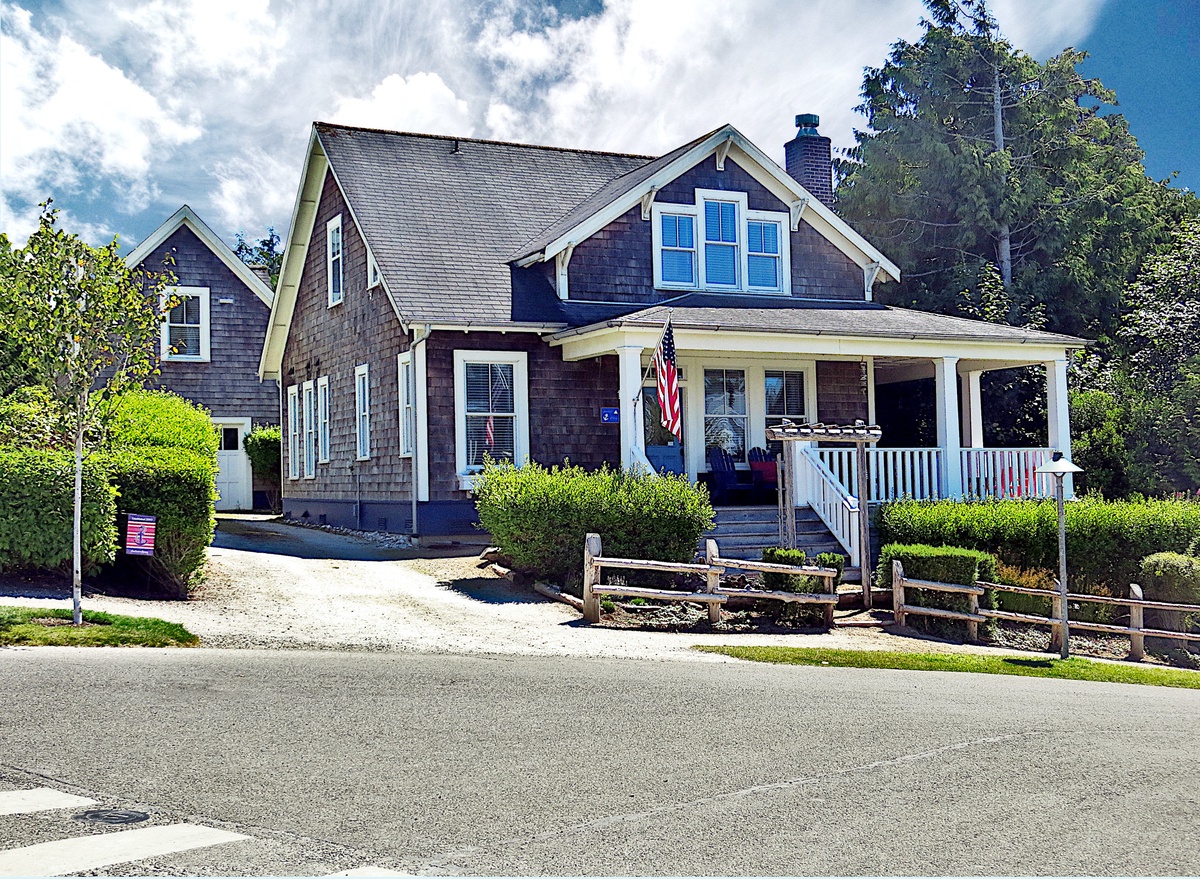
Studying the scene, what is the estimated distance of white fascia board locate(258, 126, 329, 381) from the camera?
26031mm

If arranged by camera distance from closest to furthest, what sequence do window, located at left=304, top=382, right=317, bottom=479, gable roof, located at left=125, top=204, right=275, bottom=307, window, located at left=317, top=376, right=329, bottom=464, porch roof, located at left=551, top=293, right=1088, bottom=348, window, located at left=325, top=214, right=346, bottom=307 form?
porch roof, located at left=551, top=293, right=1088, bottom=348 < window, located at left=325, top=214, right=346, bottom=307 < window, located at left=317, top=376, right=329, bottom=464 < window, located at left=304, top=382, right=317, bottom=479 < gable roof, located at left=125, top=204, right=275, bottom=307

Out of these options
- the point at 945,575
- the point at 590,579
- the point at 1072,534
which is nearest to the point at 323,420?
the point at 590,579

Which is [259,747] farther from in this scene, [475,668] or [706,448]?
[706,448]

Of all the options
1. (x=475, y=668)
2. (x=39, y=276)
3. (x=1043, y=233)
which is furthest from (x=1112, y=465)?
(x=39, y=276)

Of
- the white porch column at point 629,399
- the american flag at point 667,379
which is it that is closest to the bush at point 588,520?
the american flag at point 667,379

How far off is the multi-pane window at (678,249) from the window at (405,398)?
5.14 m

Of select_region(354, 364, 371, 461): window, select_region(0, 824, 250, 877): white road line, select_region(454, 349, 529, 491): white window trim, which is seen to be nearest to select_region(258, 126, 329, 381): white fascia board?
select_region(354, 364, 371, 461): window

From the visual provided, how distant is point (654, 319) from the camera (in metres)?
19.2

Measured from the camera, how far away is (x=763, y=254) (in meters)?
24.2

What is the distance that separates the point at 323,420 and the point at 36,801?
20.6m

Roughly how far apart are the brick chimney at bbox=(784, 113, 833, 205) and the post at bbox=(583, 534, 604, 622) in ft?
50.1

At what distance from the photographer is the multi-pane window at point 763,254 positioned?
24078mm

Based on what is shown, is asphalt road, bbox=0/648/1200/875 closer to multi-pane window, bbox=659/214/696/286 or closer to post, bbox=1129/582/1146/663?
post, bbox=1129/582/1146/663

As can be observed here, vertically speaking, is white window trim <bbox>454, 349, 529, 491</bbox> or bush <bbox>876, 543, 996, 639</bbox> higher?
white window trim <bbox>454, 349, 529, 491</bbox>
